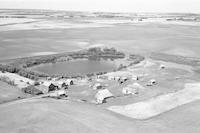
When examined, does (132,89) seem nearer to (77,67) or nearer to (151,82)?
(151,82)

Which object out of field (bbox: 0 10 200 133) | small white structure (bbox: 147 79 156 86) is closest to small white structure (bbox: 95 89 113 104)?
field (bbox: 0 10 200 133)

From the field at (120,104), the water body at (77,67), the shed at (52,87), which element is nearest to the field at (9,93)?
the field at (120,104)

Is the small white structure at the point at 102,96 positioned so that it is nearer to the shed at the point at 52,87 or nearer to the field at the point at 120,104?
the field at the point at 120,104

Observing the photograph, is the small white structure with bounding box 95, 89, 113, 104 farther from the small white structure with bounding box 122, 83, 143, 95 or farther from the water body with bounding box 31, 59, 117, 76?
the water body with bounding box 31, 59, 117, 76

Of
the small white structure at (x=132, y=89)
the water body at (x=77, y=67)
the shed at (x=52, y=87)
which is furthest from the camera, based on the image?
the water body at (x=77, y=67)

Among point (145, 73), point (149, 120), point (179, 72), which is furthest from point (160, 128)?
point (179, 72)

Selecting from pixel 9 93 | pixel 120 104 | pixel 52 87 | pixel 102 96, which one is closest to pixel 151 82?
pixel 120 104
